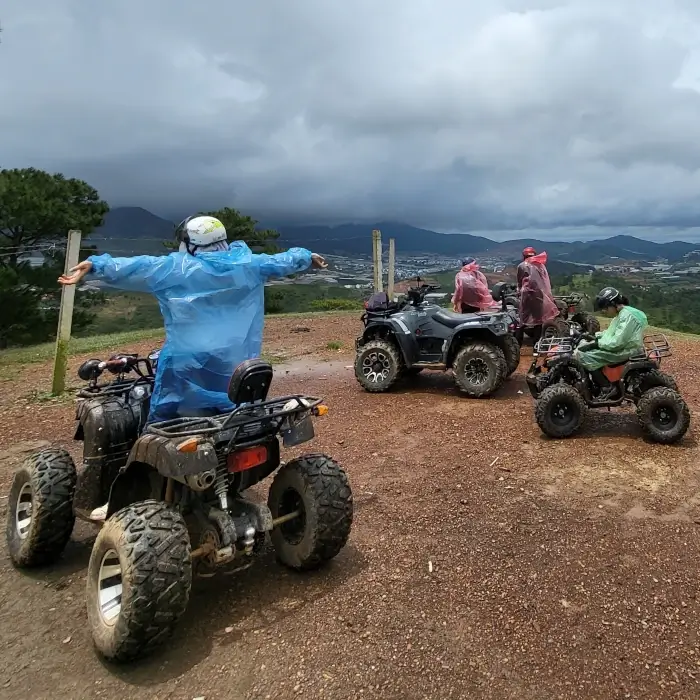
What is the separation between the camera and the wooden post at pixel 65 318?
8147 millimetres

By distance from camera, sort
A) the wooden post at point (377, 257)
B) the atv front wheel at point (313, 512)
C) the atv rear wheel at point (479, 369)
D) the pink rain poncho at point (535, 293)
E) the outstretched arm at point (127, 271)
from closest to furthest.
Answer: the outstretched arm at point (127, 271) → the atv front wheel at point (313, 512) → the atv rear wheel at point (479, 369) → the pink rain poncho at point (535, 293) → the wooden post at point (377, 257)

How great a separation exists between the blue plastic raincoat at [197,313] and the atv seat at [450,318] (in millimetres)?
4982

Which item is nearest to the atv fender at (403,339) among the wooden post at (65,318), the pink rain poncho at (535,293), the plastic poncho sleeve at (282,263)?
the pink rain poncho at (535,293)

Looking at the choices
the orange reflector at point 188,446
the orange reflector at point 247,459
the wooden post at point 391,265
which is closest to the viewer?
the orange reflector at point 188,446

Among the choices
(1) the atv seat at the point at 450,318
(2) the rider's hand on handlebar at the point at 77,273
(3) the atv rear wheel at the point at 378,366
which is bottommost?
(3) the atv rear wheel at the point at 378,366

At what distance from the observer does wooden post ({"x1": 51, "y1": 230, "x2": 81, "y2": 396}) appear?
26.7 feet

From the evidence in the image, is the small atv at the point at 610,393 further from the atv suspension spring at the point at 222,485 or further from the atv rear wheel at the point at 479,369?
the atv suspension spring at the point at 222,485

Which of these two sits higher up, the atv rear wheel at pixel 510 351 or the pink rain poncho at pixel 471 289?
the pink rain poncho at pixel 471 289

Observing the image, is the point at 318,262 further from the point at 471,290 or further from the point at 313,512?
the point at 471,290

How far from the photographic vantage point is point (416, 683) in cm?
274

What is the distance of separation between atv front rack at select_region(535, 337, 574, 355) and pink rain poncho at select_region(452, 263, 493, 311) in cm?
365

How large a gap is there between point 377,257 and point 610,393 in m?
7.32

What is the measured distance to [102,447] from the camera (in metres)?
3.72

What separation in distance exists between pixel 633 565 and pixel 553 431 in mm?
2449
